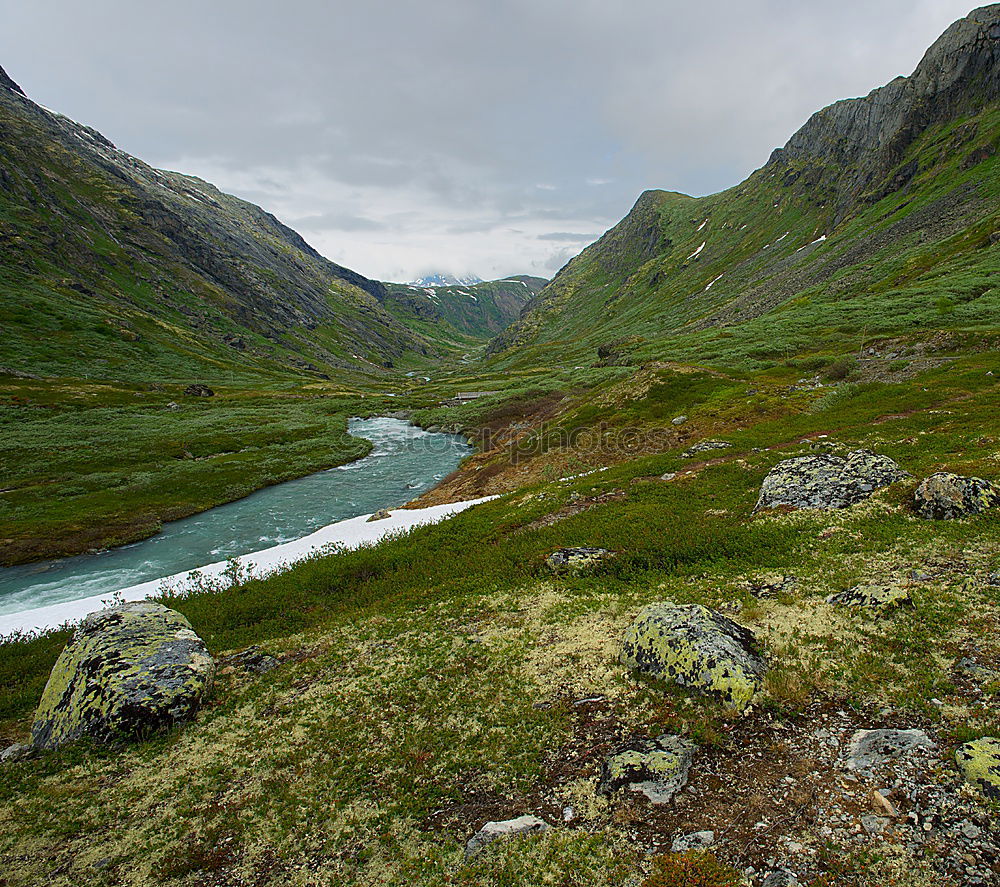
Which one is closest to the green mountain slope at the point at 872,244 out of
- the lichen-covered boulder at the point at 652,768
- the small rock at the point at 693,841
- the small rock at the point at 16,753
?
the lichen-covered boulder at the point at 652,768

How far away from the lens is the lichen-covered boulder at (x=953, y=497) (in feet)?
51.4

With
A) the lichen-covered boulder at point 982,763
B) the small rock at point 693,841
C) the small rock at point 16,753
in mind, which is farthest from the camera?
the small rock at point 16,753

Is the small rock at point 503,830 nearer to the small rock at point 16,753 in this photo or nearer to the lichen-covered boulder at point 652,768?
the lichen-covered boulder at point 652,768

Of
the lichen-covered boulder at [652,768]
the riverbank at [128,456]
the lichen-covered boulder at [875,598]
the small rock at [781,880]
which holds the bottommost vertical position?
the lichen-covered boulder at [652,768]

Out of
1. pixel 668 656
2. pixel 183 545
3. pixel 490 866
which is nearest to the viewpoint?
pixel 490 866

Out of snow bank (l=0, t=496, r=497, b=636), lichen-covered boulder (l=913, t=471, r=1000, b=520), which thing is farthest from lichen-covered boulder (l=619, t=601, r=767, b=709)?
snow bank (l=0, t=496, r=497, b=636)

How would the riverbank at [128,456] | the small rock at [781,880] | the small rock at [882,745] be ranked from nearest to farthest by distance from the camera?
the small rock at [781,880] < the small rock at [882,745] < the riverbank at [128,456]

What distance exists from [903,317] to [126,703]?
8675 centimetres

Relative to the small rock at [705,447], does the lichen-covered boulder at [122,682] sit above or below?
above

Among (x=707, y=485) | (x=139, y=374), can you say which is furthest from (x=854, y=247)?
(x=139, y=374)

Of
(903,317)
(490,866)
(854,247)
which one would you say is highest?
(854,247)

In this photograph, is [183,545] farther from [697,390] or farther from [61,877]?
[697,390]

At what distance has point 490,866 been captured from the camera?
7.41m

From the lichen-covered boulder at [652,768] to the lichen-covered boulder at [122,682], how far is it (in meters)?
11.3
